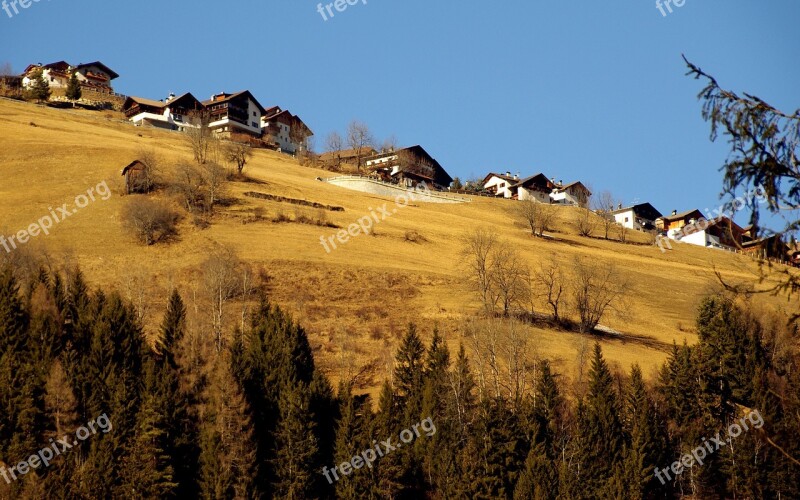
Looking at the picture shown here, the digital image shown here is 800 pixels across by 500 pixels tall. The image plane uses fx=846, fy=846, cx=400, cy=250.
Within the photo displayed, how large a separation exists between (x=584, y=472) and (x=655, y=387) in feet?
39.8

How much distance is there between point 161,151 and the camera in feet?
401

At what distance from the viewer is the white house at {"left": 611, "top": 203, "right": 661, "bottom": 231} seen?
156 metres

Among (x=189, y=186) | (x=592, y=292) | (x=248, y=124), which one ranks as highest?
(x=248, y=124)

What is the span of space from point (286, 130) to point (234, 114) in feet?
45.5

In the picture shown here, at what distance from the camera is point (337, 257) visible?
8331cm

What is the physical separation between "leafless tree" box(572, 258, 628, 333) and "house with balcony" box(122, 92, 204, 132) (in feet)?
330

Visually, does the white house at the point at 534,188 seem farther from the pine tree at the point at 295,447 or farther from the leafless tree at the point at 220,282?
the pine tree at the point at 295,447

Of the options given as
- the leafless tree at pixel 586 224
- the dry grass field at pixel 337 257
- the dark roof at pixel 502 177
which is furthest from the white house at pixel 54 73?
the leafless tree at pixel 586 224

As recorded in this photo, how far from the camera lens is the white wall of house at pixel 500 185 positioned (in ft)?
557

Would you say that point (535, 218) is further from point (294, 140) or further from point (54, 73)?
point (54, 73)

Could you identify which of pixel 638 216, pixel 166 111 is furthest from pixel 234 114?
pixel 638 216

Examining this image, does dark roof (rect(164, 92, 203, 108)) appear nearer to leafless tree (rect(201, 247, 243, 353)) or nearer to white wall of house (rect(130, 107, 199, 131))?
white wall of house (rect(130, 107, 199, 131))

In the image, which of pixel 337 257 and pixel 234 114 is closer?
pixel 337 257

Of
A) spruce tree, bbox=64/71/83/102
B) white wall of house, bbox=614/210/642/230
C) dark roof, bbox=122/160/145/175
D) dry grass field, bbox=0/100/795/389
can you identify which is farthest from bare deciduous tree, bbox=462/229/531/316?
spruce tree, bbox=64/71/83/102
